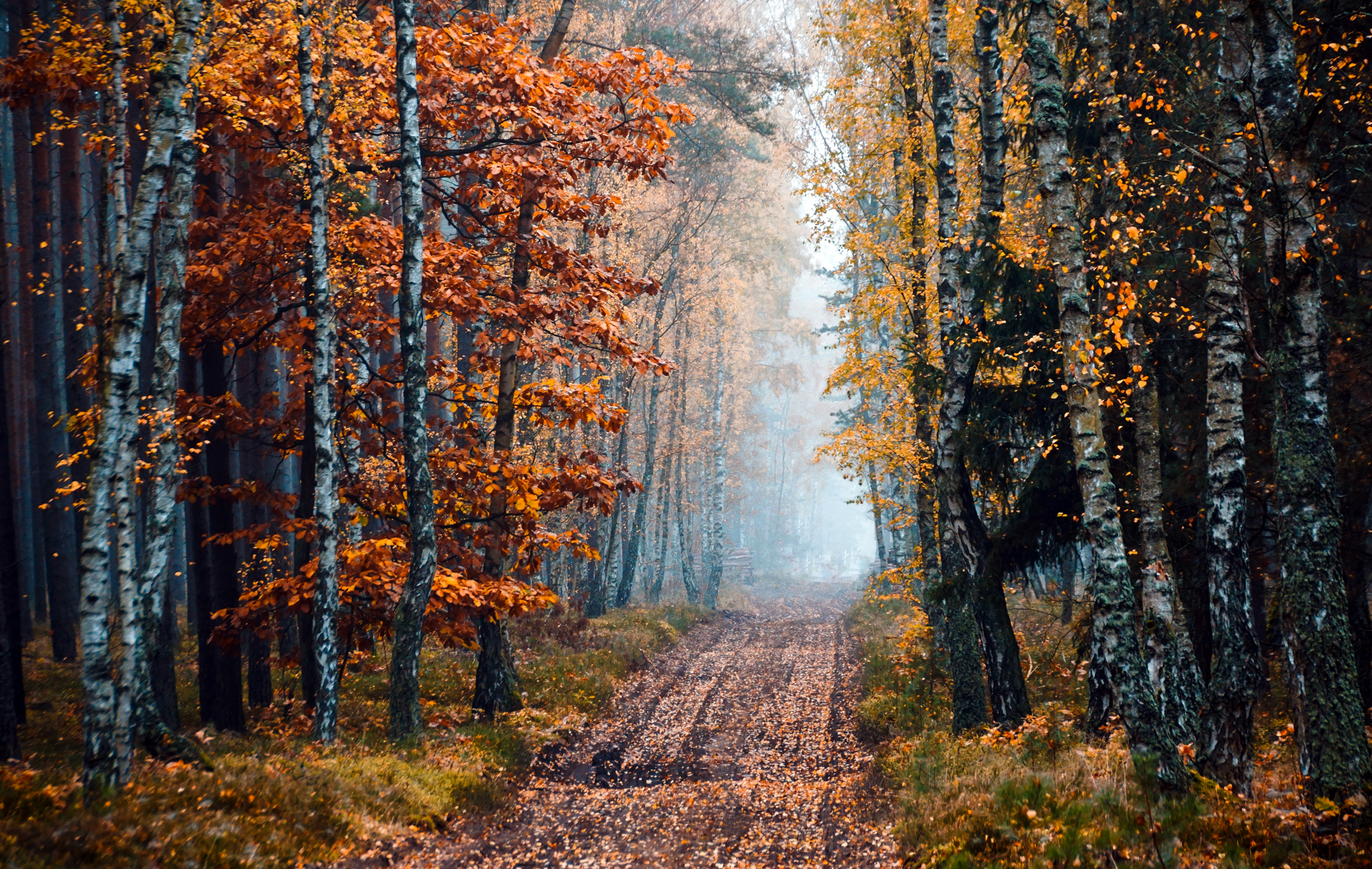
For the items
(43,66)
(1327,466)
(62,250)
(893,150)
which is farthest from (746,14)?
(1327,466)

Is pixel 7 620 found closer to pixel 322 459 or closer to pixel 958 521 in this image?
pixel 322 459

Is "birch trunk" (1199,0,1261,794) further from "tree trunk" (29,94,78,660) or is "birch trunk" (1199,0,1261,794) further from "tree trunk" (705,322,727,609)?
"tree trunk" (705,322,727,609)

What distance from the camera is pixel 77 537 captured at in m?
14.5

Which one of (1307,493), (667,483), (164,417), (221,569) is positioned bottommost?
(221,569)

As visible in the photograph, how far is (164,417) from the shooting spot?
7.41 m

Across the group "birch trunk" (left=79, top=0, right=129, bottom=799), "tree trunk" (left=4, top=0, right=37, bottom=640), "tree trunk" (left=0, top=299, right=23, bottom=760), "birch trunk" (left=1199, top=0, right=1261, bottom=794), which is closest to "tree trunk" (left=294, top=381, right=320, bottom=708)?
"tree trunk" (left=0, top=299, right=23, bottom=760)

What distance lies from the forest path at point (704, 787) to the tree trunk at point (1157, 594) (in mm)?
3193

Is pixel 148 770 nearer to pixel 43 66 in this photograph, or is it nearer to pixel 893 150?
pixel 43 66

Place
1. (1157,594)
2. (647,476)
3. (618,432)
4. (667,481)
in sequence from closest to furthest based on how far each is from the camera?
(1157,594) < (618,432) < (647,476) < (667,481)

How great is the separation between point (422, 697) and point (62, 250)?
33.3 feet

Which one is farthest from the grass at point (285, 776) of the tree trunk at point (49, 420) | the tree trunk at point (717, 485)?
the tree trunk at point (717, 485)

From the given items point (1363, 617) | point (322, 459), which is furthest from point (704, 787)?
point (1363, 617)

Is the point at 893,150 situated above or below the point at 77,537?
above

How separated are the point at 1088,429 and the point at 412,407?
7.51 m
